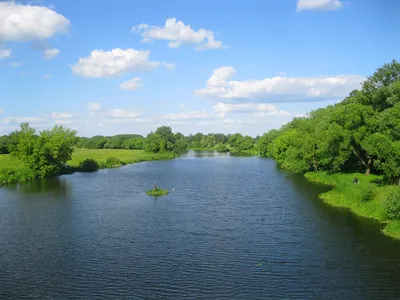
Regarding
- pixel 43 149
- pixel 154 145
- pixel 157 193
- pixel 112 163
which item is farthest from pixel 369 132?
pixel 154 145

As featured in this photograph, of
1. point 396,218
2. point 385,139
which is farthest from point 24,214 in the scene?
point 385,139

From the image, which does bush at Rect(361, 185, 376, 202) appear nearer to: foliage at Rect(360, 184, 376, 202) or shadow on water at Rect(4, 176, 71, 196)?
foliage at Rect(360, 184, 376, 202)

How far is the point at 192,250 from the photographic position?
30.3 m

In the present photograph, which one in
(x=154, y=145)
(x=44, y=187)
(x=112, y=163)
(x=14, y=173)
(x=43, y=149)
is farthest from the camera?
(x=154, y=145)

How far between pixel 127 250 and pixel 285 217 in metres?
17.6

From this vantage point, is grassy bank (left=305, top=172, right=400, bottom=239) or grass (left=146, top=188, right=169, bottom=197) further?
grass (left=146, top=188, right=169, bottom=197)

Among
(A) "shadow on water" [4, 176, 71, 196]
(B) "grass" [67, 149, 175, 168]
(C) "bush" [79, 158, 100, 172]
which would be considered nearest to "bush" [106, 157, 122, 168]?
(B) "grass" [67, 149, 175, 168]

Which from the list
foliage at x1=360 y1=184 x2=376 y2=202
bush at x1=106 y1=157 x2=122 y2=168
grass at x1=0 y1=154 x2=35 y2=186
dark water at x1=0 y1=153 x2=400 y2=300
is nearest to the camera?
dark water at x1=0 y1=153 x2=400 y2=300

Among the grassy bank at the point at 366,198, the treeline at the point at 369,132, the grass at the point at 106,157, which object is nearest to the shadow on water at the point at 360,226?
the grassy bank at the point at 366,198

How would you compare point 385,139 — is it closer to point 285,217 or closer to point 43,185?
point 285,217

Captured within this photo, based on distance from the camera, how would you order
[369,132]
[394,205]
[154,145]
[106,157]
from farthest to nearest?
[154,145] → [106,157] → [369,132] → [394,205]

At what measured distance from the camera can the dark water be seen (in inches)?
923

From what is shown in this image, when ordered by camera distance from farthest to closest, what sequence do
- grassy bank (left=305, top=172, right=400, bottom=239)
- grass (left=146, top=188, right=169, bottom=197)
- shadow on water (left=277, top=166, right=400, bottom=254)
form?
1. grass (left=146, top=188, right=169, bottom=197)
2. grassy bank (left=305, top=172, right=400, bottom=239)
3. shadow on water (left=277, top=166, right=400, bottom=254)

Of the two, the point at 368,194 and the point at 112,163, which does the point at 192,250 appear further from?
the point at 112,163
